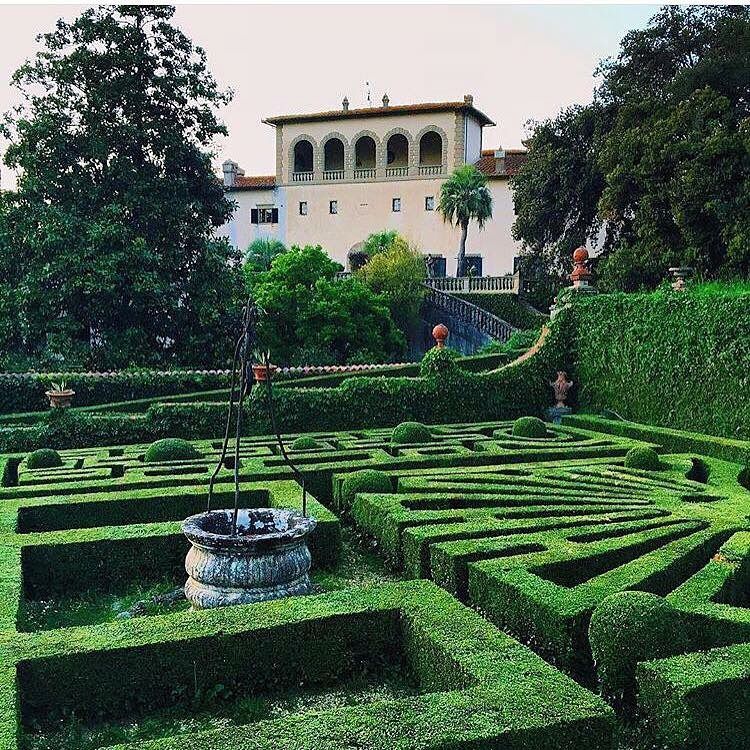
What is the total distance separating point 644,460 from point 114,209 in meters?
17.6

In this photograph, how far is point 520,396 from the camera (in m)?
19.1

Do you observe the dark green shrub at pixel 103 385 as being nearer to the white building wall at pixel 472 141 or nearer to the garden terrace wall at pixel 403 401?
the garden terrace wall at pixel 403 401

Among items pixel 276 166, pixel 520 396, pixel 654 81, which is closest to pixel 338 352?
pixel 520 396

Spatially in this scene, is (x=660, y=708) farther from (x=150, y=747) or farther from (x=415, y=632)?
(x=150, y=747)

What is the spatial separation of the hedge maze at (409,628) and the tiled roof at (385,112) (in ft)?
125

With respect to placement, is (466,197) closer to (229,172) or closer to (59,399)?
(229,172)

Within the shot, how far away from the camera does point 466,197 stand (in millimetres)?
40625

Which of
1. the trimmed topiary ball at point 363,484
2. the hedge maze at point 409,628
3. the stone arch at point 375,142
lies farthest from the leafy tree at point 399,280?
the hedge maze at point 409,628

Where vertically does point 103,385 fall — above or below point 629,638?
above

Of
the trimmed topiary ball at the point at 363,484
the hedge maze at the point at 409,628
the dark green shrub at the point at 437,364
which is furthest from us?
the dark green shrub at the point at 437,364

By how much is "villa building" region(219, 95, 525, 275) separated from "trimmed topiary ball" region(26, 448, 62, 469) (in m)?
34.0

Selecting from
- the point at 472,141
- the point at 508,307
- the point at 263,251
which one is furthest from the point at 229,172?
the point at 508,307

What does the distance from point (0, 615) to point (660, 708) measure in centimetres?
501

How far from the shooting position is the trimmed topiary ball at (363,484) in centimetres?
1042
